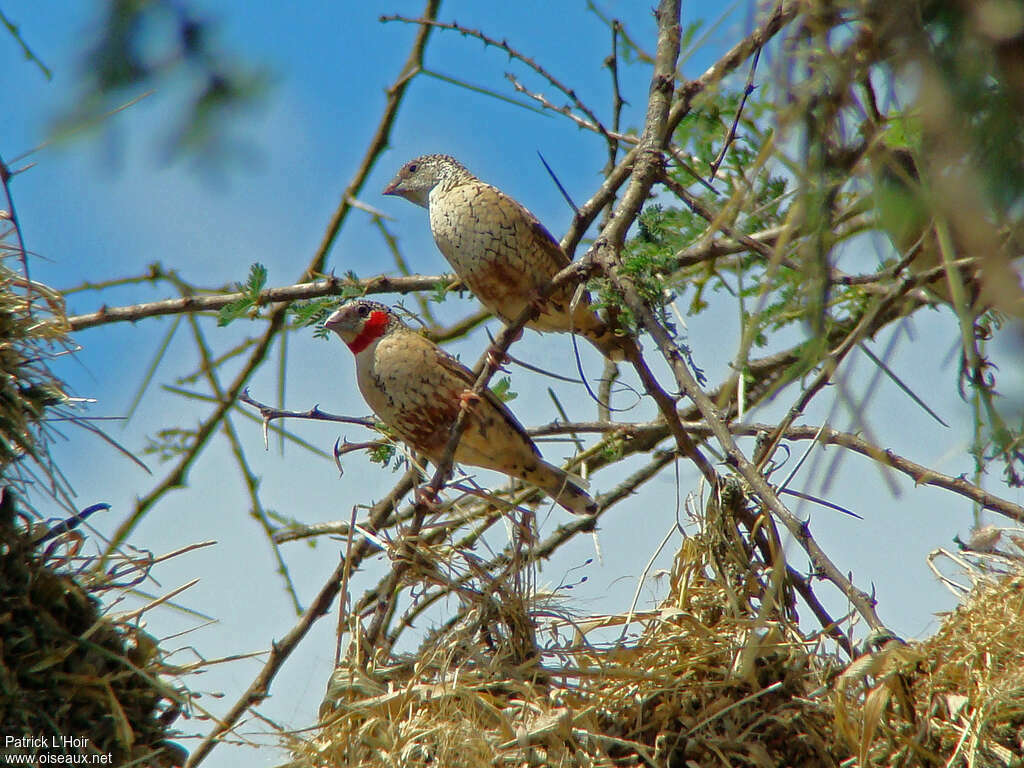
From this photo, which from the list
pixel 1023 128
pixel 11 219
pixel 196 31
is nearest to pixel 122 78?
pixel 196 31

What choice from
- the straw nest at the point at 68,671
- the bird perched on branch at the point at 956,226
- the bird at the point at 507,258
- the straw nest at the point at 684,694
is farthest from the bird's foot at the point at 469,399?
the bird perched on branch at the point at 956,226

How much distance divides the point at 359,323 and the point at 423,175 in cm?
104

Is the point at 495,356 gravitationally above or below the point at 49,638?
above

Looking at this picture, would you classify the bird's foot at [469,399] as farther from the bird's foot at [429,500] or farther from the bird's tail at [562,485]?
the bird's tail at [562,485]

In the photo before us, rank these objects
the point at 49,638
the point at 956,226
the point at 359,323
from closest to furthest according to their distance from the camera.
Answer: the point at 956,226
the point at 49,638
the point at 359,323

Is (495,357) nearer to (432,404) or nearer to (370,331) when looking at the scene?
(432,404)

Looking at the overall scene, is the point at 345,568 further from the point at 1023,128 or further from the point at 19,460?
the point at 1023,128

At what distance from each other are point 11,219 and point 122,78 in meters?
1.21

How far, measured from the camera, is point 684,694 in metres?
2.30

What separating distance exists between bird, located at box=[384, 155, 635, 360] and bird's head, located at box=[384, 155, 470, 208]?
0.35 meters

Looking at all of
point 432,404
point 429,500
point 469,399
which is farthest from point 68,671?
point 432,404

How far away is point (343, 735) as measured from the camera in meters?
2.31

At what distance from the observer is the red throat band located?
3838 millimetres

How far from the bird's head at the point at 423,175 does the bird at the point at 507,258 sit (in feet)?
1.16
